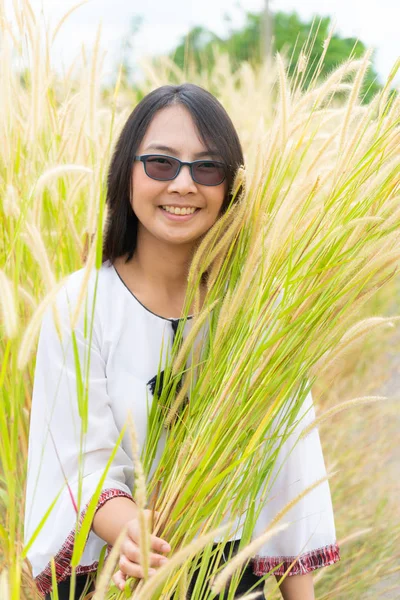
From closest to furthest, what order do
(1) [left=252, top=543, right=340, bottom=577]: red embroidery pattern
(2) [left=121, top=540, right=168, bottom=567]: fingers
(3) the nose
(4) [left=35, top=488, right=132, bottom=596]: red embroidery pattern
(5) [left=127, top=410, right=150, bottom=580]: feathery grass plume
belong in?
1. (5) [left=127, top=410, right=150, bottom=580]: feathery grass plume
2. (2) [left=121, top=540, right=168, bottom=567]: fingers
3. (4) [left=35, top=488, right=132, bottom=596]: red embroidery pattern
4. (3) the nose
5. (1) [left=252, top=543, right=340, bottom=577]: red embroidery pattern

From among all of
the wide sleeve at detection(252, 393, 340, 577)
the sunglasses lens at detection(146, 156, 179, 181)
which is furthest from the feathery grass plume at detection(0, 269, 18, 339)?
the wide sleeve at detection(252, 393, 340, 577)

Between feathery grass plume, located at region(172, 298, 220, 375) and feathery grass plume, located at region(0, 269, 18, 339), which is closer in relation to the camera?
feathery grass plume, located at region(0, 269, 18, 339)

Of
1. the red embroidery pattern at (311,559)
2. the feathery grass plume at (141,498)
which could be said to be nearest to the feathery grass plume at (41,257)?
the feathery grass plume at (141,498)

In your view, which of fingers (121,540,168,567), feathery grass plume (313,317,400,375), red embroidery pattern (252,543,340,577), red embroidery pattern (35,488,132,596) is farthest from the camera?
red embroidery pattern (252,543,340,577)

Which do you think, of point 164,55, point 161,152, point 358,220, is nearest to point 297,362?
point 358,220

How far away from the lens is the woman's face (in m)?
1.37

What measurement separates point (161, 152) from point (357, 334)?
505 millimetres

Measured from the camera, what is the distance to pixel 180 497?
107cm

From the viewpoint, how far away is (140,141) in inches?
56.7

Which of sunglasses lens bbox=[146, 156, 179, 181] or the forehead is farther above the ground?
the forehead

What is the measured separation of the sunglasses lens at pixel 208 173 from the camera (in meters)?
1.37

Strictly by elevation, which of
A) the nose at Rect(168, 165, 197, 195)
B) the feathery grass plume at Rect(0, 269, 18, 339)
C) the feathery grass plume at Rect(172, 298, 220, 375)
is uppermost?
the nose at Rect(168, 165, 197, 195)

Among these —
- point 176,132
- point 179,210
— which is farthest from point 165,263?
point 176,132

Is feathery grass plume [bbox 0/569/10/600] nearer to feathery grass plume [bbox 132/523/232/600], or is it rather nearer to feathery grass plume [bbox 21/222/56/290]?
feathery grass plume [bbox 132/523/232/600]
